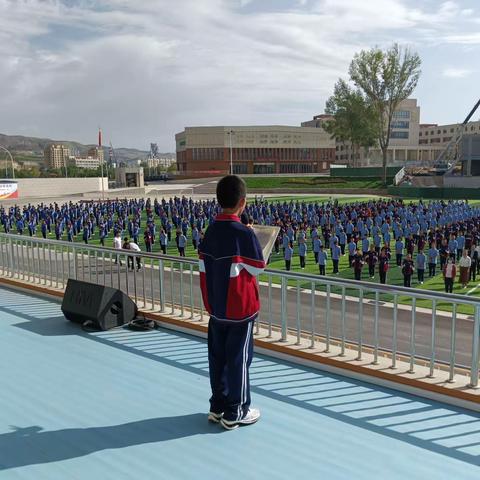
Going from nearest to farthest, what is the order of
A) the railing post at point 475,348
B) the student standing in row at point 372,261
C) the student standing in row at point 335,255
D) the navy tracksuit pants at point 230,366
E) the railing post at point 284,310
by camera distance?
the navy tracksuit pants at point 230,366, the railing post at point 475,348, the railing post at point 284,310, the student standing in row at point 372,261, the student standing in row at point 335,255

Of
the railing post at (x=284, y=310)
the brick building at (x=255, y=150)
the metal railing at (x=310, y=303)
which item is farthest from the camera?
the brick building at (x=255, y=150)

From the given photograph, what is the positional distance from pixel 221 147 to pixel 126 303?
98.7 metres

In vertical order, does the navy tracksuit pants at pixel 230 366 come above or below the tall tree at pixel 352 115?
below

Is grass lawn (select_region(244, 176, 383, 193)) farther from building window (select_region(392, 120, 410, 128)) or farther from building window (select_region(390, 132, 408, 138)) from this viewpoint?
building window (select_region(392, 120, 410, 128))

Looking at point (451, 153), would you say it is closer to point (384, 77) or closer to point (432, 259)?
point (384, 77)

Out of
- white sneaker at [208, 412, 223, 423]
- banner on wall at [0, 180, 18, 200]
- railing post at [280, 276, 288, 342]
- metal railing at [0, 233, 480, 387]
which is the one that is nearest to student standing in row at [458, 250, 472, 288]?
metal railing at [0, 233, 480, 387]

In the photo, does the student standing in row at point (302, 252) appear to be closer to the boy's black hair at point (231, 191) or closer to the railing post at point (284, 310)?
the railing post at point (284, 310)

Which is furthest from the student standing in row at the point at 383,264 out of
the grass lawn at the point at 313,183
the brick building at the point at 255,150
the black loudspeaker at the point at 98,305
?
the brick building at the point at 255,150

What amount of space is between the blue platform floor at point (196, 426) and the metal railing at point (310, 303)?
54 centimetres

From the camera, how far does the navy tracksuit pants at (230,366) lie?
11.8ft

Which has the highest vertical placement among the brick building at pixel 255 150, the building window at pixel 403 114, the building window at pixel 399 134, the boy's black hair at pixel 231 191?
the building window at pixel 403 114

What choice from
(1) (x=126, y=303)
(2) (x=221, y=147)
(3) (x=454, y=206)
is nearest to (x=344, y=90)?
(2) (x=221, y=147)

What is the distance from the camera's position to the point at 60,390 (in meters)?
4.40

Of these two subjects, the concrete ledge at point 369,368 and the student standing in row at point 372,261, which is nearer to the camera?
the concrete ledge at point 369,368
